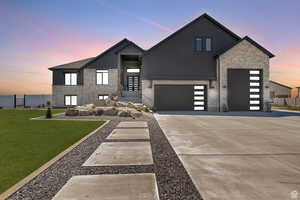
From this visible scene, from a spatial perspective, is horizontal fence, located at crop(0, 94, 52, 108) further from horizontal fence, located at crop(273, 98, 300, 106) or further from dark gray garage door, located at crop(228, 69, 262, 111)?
horizontal fence, located at crop(273, 98, 300, 106)

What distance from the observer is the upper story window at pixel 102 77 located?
2308cm

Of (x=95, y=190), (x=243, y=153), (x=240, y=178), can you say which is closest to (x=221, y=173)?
(x=240, y=178)

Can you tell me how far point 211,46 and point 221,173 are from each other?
707 inches

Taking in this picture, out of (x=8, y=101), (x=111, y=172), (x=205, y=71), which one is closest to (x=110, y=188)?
(x=111, y=172)

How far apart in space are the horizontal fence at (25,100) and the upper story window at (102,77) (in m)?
9.56

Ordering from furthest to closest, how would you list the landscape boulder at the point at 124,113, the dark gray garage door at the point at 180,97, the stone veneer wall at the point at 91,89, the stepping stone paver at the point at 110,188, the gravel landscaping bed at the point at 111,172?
the stone veneer wall at the point at 91,89, the dark gray garage door at the point at 180,97, the landscape boulder at the point at 124,113, the gravel landscaping bed at the point at 111,172, the stepping stone paver at the point at 110,188

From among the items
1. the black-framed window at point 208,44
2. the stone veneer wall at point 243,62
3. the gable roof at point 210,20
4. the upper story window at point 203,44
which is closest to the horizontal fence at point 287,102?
the stone veneer wall at point 243,62

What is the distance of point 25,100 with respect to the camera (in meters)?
26.6

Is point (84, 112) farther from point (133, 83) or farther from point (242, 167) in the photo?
point (133, 83)

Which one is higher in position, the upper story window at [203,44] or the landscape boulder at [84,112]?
the upper story window at [203,44]

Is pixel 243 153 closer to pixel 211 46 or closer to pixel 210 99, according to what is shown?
pixel 210 99

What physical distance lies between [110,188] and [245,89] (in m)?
19.4

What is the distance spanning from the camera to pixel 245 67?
18188 mm

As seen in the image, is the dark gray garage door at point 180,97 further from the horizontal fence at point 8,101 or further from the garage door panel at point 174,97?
the horizontal fence at point 8,101
